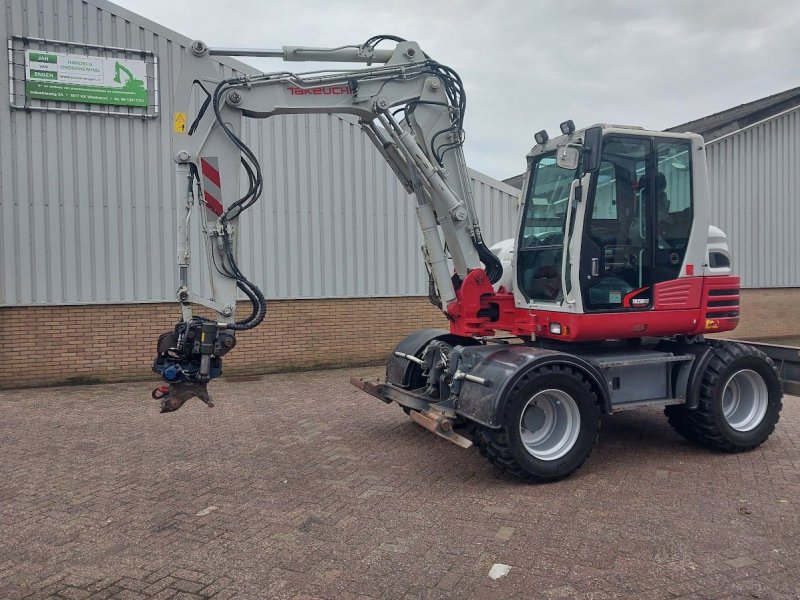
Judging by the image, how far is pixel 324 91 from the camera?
590 centimetres

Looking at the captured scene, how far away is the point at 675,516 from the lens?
477 cm

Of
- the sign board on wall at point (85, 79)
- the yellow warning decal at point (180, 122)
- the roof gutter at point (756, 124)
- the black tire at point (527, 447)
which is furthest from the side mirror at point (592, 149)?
the roof gutter at point (756, 124)

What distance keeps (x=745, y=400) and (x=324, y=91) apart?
5073mm

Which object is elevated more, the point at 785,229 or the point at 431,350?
the point at 785,229

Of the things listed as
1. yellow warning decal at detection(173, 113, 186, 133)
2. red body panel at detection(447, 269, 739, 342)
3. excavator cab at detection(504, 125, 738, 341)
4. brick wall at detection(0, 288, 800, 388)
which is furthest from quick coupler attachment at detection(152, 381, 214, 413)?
brick wall at detection(0, 288, 800, 388)

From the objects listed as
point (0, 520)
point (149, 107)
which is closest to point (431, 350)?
point (0, 520)

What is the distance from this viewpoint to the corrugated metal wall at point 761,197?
48.8 ft

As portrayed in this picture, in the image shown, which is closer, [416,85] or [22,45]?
[416,85]

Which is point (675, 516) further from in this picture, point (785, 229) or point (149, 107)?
point (785, 229)

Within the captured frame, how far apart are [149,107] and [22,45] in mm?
1898

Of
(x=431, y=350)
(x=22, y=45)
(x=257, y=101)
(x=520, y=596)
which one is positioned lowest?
(x=520, y=596)

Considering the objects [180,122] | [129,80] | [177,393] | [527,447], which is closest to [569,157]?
[527,447]

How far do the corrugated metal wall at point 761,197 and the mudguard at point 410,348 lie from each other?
1011cm

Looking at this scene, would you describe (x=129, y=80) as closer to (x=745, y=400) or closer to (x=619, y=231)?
(x=619, y=231)
